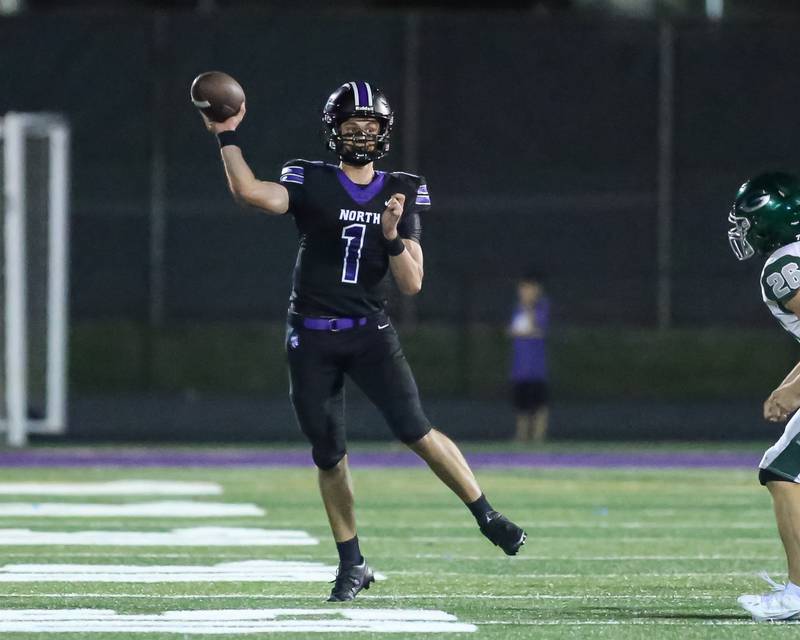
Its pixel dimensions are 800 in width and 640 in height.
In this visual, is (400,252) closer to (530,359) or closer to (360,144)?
(360,144)

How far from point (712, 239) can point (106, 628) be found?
663 inches

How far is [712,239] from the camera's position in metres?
22.6

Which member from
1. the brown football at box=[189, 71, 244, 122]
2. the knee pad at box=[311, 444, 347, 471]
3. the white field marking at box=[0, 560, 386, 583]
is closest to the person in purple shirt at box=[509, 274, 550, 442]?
the white field marking at box=[0, 560, 386, 583]

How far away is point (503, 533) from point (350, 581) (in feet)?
1.99

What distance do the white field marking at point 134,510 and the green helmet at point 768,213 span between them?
4848 millimetres

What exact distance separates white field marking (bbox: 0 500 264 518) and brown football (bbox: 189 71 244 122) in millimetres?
4258

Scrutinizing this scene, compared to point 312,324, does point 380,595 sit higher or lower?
lower

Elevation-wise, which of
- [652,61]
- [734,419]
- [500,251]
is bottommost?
[734,419]

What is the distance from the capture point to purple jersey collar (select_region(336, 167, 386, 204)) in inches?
286

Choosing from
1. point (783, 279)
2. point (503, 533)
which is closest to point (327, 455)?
point (503, 533)

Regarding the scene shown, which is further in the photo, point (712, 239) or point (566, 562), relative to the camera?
point (712, 239)

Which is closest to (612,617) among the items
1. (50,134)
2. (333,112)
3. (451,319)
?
(333,112)

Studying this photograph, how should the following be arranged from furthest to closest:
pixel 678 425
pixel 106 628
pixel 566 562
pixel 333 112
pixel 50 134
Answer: pixel 678 425 → pixel 50 134 → pixel 566 562 → pixel 333 112 → pixel 106 628

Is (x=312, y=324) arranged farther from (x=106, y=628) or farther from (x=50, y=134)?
(x=50, y=134)
